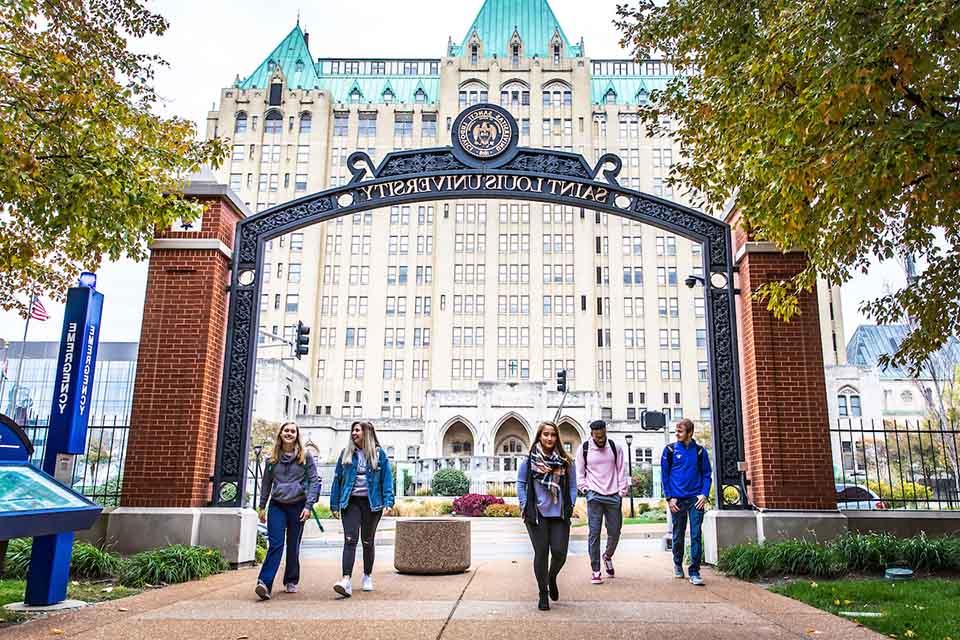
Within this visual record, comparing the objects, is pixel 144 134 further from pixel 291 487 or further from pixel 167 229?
pixel 291 487

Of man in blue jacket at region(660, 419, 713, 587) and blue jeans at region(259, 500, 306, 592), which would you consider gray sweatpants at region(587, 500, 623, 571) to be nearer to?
man in blue jacket at region(660, 419, 713, 587)

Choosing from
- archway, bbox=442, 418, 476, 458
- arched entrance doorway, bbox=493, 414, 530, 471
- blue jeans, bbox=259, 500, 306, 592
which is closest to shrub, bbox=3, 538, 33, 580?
blue jeans, bbox=259, 500, 306, 592

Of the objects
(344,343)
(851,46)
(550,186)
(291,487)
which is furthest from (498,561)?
(344,343)

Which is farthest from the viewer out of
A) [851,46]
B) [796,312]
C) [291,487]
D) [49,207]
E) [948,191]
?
[796,312]

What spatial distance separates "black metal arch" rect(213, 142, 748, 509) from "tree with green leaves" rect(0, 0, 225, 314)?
4.89 ft

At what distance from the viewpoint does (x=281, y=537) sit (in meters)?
7.68

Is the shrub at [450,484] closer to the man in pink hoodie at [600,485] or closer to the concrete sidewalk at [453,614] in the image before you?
the concrete sidewalk at [453,614]

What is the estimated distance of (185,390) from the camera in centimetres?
1028

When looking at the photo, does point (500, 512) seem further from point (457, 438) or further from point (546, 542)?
point (457, 438)

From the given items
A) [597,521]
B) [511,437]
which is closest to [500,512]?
[597,521]

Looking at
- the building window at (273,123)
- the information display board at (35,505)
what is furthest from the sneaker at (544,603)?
the building window at (273,123)

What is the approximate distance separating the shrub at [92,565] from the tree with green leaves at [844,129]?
8.30m

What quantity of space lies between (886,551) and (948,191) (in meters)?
4.46

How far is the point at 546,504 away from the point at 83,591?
4.99 meters
